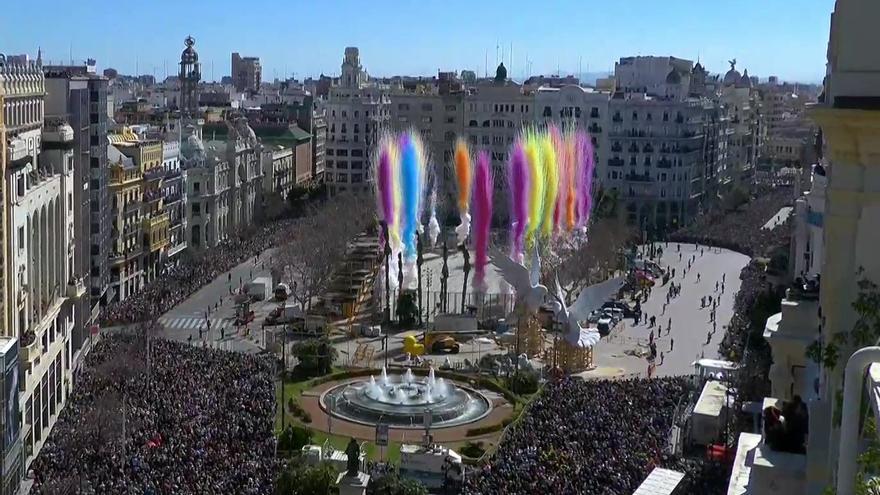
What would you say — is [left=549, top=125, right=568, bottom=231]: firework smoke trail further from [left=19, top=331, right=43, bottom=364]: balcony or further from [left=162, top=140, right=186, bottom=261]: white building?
[left=19, top=331, right=43, bottom=364]: balcony

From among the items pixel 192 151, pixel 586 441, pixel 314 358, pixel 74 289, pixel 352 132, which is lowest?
pixel 314 358

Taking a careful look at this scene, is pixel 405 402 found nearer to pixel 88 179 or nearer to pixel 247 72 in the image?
pixel 88 179

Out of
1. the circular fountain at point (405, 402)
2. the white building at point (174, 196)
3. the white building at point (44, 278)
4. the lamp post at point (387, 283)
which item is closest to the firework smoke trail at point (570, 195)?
the lamp post at point (387, 283)

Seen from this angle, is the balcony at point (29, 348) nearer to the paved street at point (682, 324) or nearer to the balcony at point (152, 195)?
the paved street at point (682, 324)

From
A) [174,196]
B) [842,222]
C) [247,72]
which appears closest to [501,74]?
[174,196]

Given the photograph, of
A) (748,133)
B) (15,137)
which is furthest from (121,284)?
(748,133)
